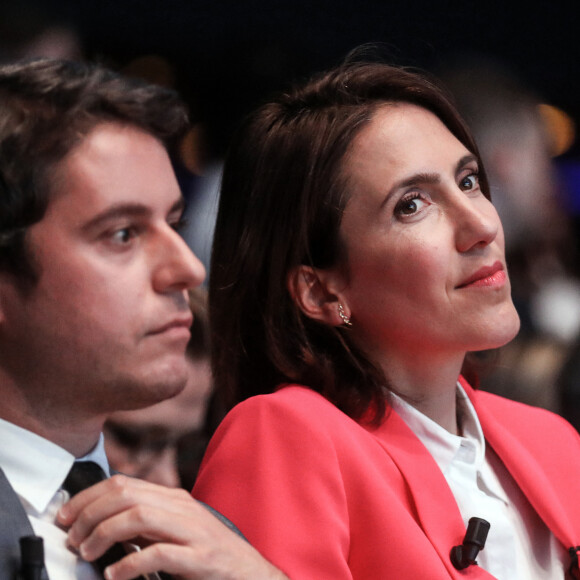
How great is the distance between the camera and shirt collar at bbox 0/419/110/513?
100 cm

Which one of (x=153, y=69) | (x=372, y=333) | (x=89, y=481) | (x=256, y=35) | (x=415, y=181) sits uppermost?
(x=256, y=35)

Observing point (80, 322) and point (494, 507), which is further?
point (494, 507)

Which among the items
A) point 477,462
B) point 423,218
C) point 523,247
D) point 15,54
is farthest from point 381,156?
point 523,247

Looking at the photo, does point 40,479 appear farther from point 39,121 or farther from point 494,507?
point 494,507

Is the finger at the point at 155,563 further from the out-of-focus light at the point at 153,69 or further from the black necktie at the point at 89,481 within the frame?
the out-of-focus light at the point at 153,69

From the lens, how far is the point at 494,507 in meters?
1.46

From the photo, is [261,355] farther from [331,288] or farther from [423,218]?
[423,218]

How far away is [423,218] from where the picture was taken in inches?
57.3

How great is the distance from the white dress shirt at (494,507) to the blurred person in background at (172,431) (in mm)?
698

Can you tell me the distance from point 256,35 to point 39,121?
4.93ft

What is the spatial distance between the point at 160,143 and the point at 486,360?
955 millimetres

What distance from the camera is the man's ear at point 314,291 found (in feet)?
4.97

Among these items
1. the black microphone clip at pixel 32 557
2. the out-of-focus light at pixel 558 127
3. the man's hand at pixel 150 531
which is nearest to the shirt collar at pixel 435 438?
the man's hand at pixel 150 531

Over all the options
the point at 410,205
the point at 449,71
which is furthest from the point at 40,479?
the point at 449,71
